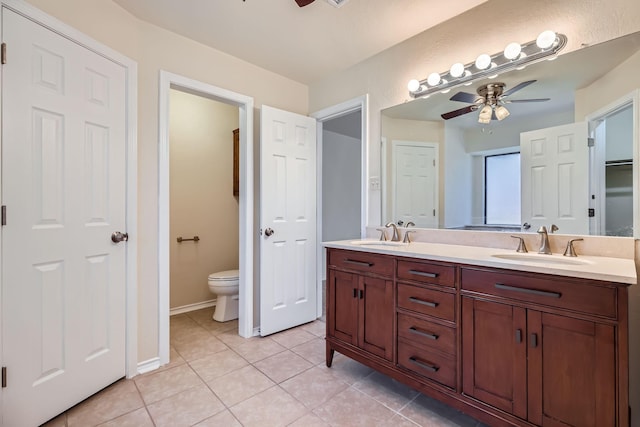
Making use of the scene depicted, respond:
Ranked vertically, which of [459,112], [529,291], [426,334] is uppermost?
[459,112]

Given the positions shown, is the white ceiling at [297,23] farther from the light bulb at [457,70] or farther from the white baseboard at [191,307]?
the white baseboard at [191,307]

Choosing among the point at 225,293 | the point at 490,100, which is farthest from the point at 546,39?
the point at 225,293

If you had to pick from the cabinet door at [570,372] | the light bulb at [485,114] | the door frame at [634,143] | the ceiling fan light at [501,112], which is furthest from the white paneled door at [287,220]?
the door frame at [634,143]

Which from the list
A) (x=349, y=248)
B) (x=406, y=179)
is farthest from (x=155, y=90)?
(x=406, y=179)

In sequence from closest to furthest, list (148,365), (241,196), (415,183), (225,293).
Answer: (148,365)
(415,183)
(241,196)
(225,293)

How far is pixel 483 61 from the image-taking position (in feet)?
5.82

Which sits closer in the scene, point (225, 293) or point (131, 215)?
point (131, 215)

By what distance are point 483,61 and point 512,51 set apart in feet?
0.50

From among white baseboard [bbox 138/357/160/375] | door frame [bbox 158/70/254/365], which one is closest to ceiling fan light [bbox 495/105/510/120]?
door frame [bbox 158/70/254/365]

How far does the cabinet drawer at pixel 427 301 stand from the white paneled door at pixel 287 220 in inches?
49.9

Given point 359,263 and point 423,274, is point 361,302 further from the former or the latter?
point 423,274

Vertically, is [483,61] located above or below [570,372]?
above

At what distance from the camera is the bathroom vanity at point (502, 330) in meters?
1.06

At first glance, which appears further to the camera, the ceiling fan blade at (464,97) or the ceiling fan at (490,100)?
the ceiling fan blade at (464,97)
